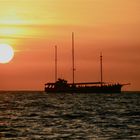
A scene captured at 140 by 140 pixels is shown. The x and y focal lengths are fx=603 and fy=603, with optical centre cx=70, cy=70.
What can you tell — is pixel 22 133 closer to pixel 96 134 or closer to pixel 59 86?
pixel 96 134

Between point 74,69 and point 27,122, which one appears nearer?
point 27,122

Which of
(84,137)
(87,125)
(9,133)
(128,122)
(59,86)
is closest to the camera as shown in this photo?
(84,137)

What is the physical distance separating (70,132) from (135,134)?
4.90m

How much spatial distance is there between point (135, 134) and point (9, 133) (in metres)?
9.23

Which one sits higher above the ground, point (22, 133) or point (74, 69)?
point (74, 69)

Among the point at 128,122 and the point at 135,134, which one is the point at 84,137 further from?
the point at 128,122

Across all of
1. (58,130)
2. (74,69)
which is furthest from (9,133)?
(74,69)

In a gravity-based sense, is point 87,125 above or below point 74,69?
below

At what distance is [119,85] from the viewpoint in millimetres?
198125

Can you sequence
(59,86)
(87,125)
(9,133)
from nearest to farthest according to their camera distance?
(9,133) → (87,125) → (59,86)

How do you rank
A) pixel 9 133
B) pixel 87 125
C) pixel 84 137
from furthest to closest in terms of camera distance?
pixel 87 125
pixel 9 133
pixel 84 137

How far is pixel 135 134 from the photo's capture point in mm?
43438

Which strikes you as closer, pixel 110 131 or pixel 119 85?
pixel 110 131

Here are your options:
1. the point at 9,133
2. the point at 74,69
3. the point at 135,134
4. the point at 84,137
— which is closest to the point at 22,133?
the point at 9,133
